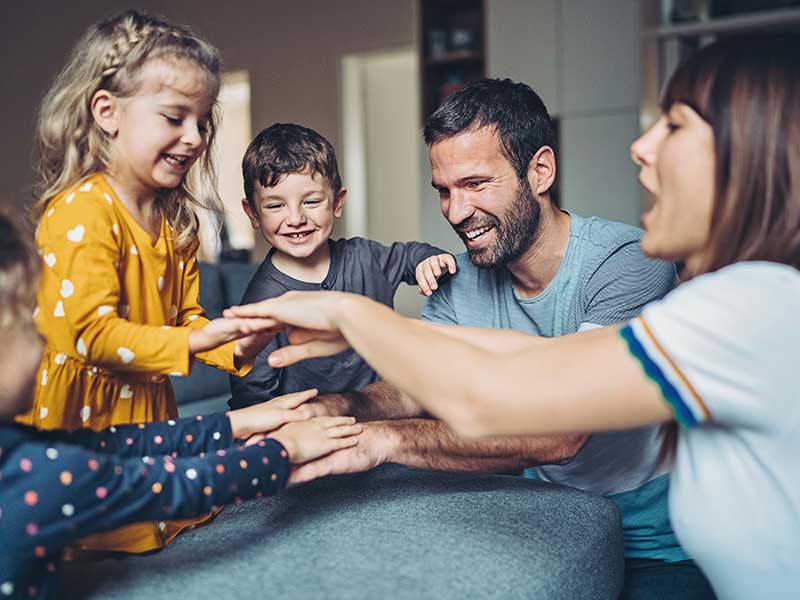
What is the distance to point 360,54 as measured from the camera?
6.12 metres

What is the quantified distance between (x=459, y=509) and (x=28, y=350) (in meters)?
0.68

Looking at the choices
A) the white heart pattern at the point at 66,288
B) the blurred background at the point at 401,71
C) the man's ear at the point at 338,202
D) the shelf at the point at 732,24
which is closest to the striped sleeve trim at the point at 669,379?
the white heart pattern at the point at 66,288

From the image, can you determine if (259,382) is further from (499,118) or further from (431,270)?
(499,118)

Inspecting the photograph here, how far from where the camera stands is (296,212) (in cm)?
176

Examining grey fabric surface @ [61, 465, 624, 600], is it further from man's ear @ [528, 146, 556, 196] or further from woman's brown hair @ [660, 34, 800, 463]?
man's ear @ [528, 146, 556, 196]

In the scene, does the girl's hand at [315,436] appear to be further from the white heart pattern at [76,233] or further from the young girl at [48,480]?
the white heart pattern at [76,233]

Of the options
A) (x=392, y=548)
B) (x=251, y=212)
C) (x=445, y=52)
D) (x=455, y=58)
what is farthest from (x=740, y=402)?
(x=445, y=52)

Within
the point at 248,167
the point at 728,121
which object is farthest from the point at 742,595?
the point at 248,167

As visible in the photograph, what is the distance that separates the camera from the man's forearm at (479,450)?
1401 millimetres

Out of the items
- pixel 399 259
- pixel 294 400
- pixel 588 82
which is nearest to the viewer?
pixel 294 400

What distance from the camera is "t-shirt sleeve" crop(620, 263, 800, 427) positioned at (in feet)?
2.66

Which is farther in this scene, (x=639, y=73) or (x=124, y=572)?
(x=639, y=73)

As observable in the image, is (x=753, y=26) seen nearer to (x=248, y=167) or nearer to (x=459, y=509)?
(x=248, y=167)

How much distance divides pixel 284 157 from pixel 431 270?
420 mm
